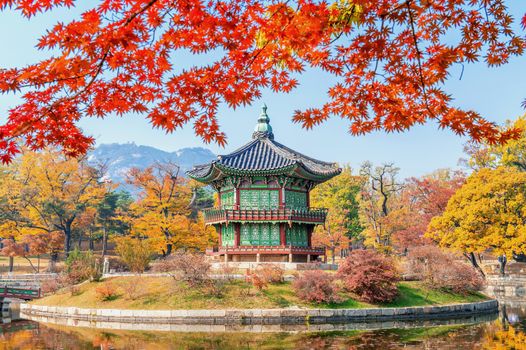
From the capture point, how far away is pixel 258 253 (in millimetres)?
31188

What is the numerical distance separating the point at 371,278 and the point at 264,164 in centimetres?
1195

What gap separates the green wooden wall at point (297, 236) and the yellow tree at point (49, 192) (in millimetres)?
21348

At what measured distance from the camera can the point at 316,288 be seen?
2328 centimetres

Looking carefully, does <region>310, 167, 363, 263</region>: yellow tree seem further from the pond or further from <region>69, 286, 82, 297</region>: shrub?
the pond

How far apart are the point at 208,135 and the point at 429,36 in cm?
358

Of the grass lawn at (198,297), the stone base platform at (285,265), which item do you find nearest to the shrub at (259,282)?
the grass lawn at (198,297)

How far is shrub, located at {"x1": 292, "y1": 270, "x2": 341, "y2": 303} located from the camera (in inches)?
908

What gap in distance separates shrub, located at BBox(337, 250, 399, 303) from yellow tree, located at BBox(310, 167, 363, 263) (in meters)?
21.3

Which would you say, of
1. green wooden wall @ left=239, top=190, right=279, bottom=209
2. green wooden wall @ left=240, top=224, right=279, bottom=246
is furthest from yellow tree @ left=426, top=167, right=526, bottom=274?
green wooden wall @ left=239, top=190, right=279, bottom=209

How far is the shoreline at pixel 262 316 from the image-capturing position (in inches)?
862

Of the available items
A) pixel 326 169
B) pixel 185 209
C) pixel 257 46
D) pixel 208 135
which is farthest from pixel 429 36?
pixel 185 209

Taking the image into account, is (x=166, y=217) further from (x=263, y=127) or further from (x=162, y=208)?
(x=263, y=127)

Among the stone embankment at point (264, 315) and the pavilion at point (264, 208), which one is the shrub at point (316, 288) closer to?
the stone embankment at point (264, 315)

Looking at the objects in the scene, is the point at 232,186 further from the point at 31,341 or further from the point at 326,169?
the point at 31,341
